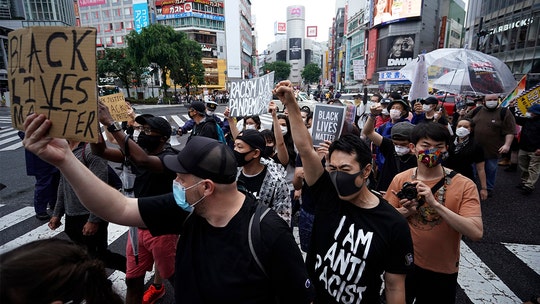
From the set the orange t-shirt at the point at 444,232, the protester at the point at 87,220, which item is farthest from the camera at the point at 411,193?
the protester at the point at 87,220

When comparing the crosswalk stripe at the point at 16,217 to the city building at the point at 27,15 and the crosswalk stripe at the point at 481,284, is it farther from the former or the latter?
the city building at the point at 27,15

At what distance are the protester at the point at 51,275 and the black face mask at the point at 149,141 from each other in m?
2.07

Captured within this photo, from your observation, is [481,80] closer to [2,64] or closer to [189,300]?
[189,300]

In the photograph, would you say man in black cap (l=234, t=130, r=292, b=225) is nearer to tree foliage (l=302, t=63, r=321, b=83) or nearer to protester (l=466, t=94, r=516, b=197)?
protester (l=466, t=94, r=516, b=197)

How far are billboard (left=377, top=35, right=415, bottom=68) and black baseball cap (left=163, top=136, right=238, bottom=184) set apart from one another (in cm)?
6680

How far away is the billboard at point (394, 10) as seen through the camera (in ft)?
189

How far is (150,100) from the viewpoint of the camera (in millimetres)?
38531

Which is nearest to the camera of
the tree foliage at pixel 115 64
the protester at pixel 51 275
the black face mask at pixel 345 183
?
the protester at pixel 51 275

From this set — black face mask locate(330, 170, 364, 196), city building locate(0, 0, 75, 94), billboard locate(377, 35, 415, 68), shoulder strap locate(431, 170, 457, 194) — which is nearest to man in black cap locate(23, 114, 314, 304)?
black face mask locate(330, 170, 364, 196)

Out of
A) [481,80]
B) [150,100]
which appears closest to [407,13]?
[150,100]

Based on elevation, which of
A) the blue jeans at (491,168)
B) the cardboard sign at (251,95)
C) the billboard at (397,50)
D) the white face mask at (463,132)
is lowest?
the blue jeans at (491,168)

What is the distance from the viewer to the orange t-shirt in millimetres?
2223

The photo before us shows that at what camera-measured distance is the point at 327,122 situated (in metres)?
3.61

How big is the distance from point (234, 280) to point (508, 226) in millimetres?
5591
